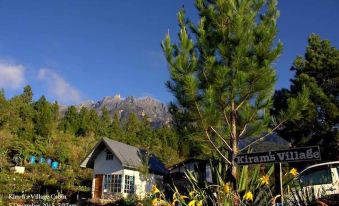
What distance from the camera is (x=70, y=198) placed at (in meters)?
25.5

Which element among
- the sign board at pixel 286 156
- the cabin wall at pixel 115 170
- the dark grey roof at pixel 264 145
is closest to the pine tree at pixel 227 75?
the dark grey roof at pixel 264 145

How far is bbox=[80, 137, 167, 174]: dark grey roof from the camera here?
2567 centimetres

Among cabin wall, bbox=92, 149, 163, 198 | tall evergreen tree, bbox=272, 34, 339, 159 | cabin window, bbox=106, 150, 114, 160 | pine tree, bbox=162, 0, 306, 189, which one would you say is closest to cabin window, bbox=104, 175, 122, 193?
cabin wall, bbox=92, 149, 163, 198

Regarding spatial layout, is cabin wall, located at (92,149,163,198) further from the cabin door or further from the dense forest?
the dense forest

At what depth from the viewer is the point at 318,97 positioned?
23.2m

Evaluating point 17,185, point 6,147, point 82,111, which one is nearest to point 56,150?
point 6,147

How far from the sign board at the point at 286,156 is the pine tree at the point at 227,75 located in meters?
5.11

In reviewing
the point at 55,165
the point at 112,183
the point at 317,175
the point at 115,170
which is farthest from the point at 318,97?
the point at 55,165

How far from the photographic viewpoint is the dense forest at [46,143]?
97.4 ft

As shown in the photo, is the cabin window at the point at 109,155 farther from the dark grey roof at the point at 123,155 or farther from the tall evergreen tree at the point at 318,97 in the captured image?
the tall evergreen tree at the point at 318,97

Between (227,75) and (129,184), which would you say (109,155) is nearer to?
(129,184)

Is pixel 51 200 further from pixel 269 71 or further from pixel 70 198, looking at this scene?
pixel 269 71

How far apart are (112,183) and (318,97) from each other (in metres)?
14.8

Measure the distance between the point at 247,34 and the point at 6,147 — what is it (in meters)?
33.0
